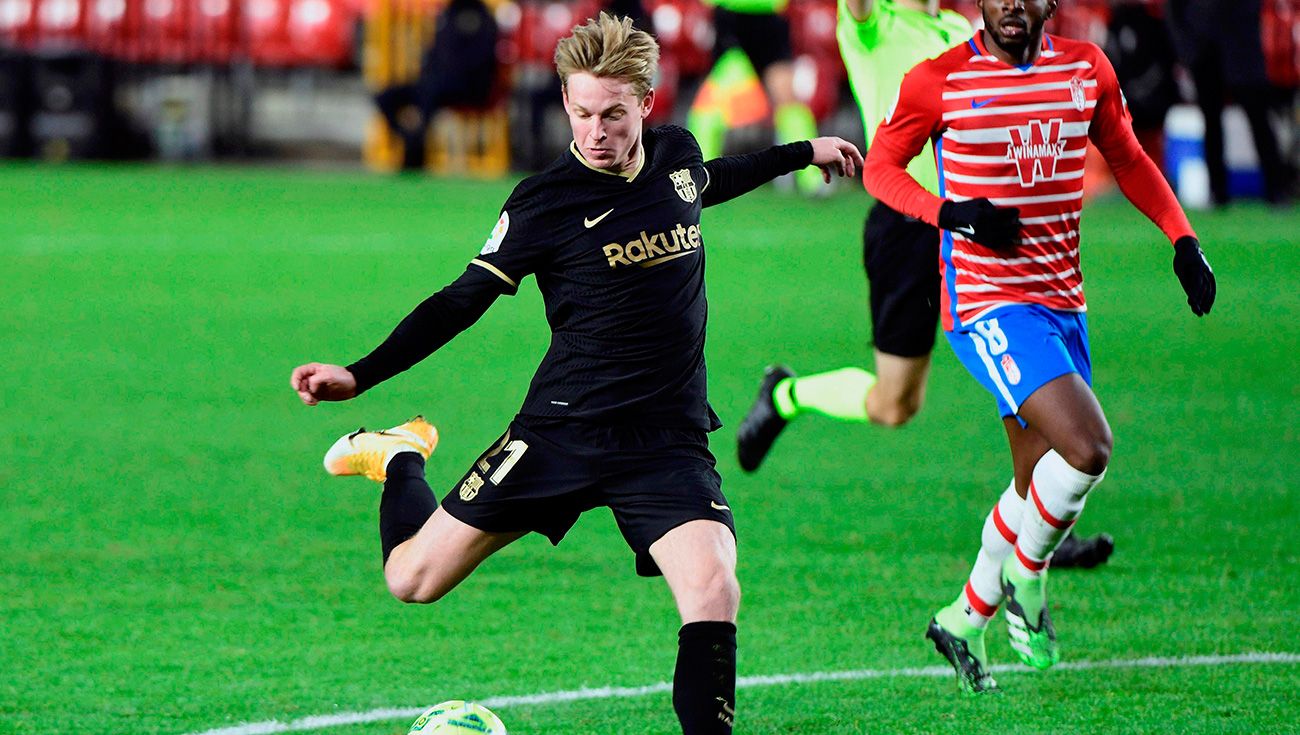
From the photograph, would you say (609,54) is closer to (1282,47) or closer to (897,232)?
(897,232)

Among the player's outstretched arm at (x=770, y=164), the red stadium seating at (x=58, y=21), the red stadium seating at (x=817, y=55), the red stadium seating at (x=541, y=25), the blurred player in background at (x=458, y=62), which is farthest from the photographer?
the red stadium seating at (x=58, y=21)

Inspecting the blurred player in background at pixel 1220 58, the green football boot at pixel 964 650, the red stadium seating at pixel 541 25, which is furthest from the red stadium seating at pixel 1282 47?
the green football boot at pixel 964 650

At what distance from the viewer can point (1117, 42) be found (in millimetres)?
21281

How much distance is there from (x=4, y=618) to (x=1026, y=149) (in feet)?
11.7

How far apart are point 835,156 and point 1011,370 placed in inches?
31.3

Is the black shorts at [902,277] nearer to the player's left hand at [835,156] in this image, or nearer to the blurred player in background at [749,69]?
the player's left hand at [835,156]

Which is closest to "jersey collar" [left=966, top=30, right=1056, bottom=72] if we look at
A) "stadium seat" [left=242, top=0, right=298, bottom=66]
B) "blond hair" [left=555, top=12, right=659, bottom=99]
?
"blond hair" [left=555, top=12, right=659, bottom=99]

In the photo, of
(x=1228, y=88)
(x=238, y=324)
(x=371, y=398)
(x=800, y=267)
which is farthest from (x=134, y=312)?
(x=1228, y=88)

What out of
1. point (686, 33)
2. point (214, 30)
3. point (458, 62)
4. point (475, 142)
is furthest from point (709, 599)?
point (214, 30)

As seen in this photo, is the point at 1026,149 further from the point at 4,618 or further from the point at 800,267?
the point at 800,267

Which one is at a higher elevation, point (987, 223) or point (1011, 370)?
point (987, 223)

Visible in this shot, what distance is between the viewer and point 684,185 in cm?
538

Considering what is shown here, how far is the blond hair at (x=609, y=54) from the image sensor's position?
5066 millimetres

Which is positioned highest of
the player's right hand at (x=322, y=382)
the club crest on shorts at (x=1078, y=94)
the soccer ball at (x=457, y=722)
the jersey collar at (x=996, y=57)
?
the jersey collar at (x=996, y=57)
